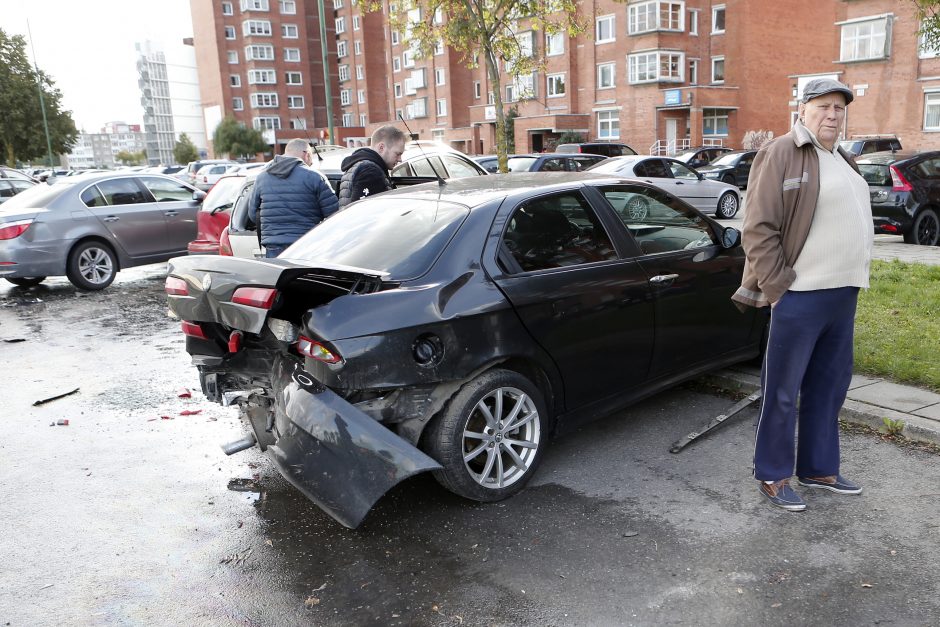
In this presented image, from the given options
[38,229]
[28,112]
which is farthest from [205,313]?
[28,112]

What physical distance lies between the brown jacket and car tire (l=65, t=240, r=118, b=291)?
10662mm

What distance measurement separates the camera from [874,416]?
465cm

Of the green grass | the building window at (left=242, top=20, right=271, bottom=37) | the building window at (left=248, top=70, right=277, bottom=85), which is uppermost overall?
the building window at (left=242, top=20, right=271, bottom=37)

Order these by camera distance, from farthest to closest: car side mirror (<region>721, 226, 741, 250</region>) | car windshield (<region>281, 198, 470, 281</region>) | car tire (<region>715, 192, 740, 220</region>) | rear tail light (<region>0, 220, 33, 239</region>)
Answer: car tire (<region>715, 192, 740, 220</region>), rear tail light (<region>0, 220, 33, 239</region>), car side mirror (<region>721, 226, 741, 250</region>), car windshield (<region>281, 198, 470, 281</region>)

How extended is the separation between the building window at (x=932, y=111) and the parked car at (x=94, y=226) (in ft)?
115

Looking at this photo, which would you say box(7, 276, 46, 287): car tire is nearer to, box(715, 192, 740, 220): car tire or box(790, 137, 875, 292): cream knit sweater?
box(790, 137, 875, 292): cream knit sweater

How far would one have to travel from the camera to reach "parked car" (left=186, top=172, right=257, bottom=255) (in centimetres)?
1052

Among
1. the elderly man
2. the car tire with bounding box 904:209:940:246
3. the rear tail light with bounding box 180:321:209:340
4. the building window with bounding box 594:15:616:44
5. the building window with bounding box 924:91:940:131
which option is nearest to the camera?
the elderly man

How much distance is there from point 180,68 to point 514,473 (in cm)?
12517

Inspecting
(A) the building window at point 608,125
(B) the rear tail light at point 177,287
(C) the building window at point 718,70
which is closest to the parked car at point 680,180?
(B) the rear tail light at point 177,287

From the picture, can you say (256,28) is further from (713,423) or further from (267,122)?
(713,423)

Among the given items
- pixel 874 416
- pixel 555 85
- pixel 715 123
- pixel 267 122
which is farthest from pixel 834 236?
pixel 267 122

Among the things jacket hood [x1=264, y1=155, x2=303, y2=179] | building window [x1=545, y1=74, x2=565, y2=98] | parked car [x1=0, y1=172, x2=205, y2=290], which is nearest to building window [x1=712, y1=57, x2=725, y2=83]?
building window [x1=545, y1=74, x2=565, y2=98]

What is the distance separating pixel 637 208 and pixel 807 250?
1593 mm
